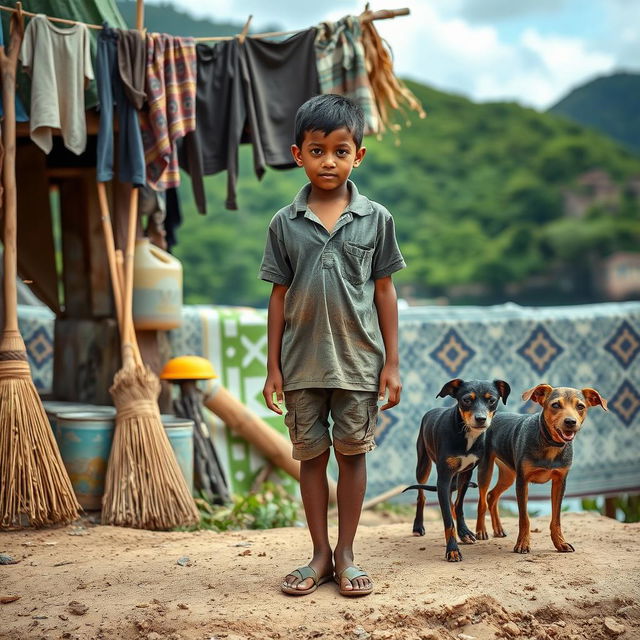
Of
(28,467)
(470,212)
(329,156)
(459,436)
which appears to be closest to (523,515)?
(459,436)

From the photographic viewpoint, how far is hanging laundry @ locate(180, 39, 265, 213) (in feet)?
16.2

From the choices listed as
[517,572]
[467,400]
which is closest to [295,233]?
[467,400]

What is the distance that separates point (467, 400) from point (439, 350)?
310 cm

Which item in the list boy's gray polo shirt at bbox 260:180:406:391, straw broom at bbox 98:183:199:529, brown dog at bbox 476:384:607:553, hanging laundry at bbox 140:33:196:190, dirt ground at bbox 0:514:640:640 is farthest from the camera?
hanging laundry at bbox 140:33:196:190

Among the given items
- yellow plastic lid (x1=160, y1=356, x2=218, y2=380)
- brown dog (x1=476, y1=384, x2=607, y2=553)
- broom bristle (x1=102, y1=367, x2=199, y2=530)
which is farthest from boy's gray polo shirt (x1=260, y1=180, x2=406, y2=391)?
yellow plastic lid (x1=160, y1=356, x2=218, y2=380)

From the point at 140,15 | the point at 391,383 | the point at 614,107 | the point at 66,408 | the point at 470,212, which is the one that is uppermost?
the point at 614,107

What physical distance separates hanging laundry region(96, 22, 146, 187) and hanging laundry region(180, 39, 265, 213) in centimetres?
52

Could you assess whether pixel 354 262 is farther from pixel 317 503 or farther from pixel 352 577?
pixel 352 577

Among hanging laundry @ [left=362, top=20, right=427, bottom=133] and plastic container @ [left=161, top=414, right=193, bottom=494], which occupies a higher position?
hanging laundry @ [left=362, top=20, right=427, bottom=133]

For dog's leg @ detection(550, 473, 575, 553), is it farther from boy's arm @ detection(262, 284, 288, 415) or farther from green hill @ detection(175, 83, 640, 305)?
green hill @ detection(175, 83, 640, 305)

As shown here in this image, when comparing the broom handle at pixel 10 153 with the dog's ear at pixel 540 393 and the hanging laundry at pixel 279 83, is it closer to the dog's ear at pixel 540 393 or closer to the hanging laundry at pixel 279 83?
the hanging laundry at pixel 279 83

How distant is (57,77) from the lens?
4375 millimetres

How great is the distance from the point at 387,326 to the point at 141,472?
1.81 metres

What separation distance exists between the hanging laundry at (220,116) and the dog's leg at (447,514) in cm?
239
